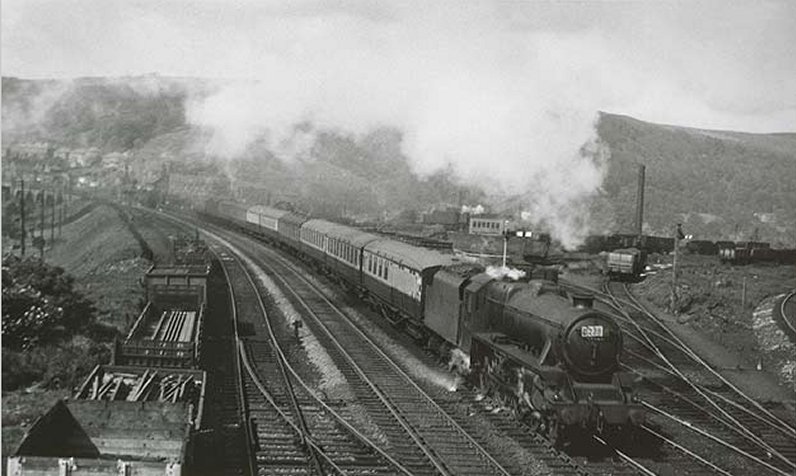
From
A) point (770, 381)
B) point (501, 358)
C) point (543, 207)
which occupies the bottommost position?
point (770, 381)

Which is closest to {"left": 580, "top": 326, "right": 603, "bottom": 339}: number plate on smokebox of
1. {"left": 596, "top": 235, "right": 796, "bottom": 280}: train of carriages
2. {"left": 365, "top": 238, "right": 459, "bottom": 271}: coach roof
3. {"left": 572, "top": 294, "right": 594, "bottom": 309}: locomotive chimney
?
{"left": 572, "top": 294, "right": 594, "bottom": 309}: locomotive chimney

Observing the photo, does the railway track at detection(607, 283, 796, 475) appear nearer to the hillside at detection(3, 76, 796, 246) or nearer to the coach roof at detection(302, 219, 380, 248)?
the coach roof at detection(302, 219, 380, 248)

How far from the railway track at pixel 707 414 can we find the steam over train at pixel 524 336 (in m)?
1.95

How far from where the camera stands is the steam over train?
1159cm

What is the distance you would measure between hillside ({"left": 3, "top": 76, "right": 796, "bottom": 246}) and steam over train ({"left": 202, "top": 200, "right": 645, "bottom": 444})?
2510cm

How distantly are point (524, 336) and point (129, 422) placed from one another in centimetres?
678

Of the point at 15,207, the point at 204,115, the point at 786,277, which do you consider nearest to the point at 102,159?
the point at 204,115

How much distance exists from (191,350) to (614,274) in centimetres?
2666

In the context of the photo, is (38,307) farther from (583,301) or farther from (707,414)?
(707,414)

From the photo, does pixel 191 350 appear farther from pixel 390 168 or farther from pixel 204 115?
pixel 204 115

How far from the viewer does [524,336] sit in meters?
13.1

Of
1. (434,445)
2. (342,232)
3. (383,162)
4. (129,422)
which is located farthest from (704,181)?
(129,422)

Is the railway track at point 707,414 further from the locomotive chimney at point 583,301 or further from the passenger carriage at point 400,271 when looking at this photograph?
the passenger carriage at point 400,271

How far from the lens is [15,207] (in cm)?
4759
